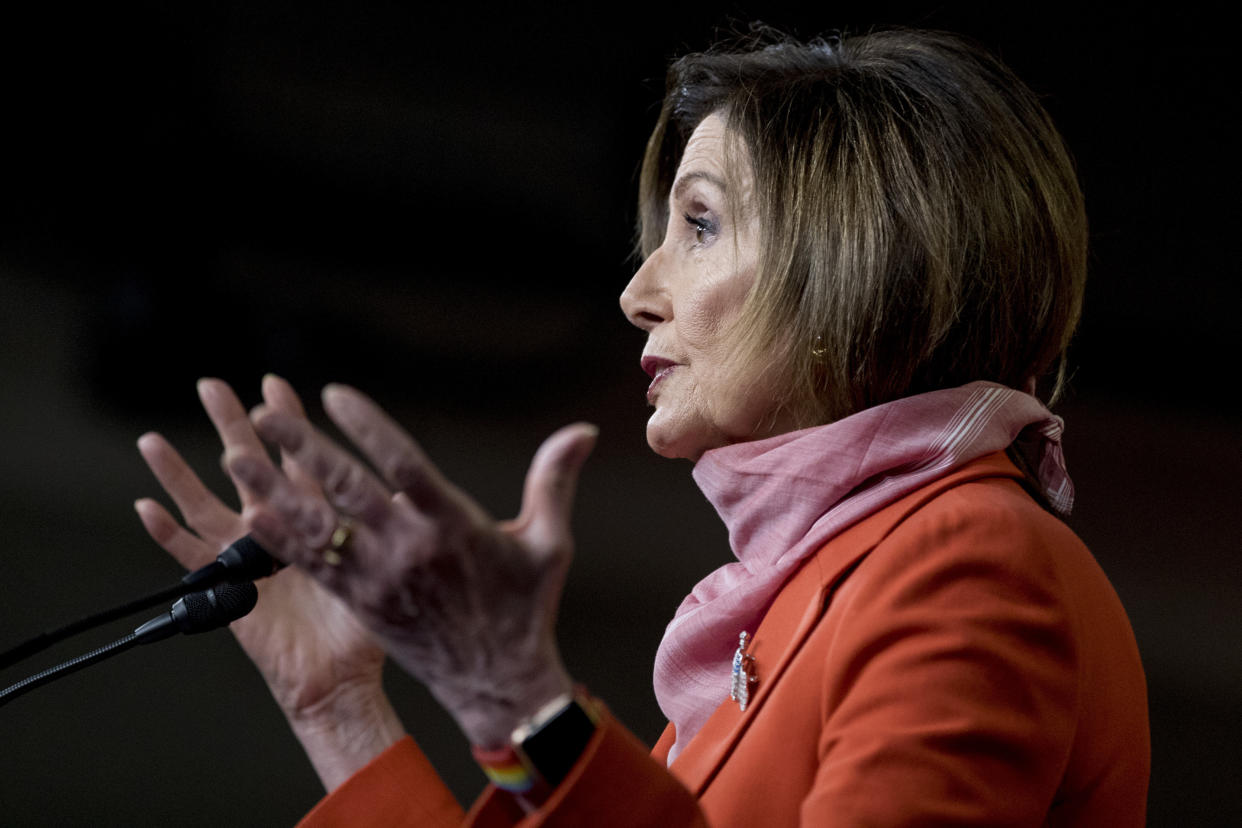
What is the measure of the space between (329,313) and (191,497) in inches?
37.4

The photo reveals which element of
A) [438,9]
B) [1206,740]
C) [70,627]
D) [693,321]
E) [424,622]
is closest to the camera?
[424,622]

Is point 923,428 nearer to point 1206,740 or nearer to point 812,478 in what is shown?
point 812,478

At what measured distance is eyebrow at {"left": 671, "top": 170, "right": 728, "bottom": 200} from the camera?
1.24 meters

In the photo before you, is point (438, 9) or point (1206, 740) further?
point (438, 9)

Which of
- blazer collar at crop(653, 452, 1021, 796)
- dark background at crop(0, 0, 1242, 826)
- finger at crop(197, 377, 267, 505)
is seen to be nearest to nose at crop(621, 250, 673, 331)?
blazer collar at crop(653, 452, 1021, 796)

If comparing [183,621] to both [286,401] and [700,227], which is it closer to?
[286,401]

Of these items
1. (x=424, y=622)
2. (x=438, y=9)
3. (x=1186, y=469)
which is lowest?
(x=1186, y=469)

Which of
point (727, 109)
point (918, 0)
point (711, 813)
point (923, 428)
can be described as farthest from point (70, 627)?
point (918, 0)

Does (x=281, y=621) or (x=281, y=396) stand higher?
(x=281, y=396)

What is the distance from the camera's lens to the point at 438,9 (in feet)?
6.56

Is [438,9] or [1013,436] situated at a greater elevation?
[438,9]

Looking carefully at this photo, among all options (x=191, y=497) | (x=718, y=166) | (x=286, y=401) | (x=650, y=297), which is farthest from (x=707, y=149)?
(x=191, y=497)

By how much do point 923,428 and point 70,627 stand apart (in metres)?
0.79

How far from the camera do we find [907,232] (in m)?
1.13
